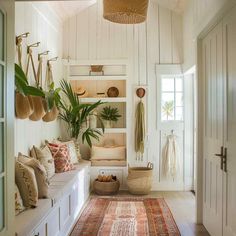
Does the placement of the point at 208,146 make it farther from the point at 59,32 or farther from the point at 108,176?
the point at 59,32

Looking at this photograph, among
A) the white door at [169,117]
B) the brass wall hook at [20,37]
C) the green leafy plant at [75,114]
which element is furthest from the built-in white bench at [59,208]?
the brass wall hook at [20,37]

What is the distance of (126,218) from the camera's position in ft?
13.3

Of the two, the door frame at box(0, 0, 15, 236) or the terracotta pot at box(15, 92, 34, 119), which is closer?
the door frame at box(0, 0, 15, 236)

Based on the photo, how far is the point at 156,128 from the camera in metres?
5.76

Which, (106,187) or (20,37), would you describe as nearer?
(20,37)

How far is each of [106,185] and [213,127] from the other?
2323 millimetres

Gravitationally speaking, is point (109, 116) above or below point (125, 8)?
below

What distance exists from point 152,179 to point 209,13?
10.6 feet

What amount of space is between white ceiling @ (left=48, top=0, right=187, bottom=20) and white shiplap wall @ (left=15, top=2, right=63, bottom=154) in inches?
4.7

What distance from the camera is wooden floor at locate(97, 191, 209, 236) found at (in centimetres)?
367

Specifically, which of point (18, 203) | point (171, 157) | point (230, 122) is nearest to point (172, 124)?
point (171, 157)

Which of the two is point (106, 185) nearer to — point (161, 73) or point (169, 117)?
point (169, 117)

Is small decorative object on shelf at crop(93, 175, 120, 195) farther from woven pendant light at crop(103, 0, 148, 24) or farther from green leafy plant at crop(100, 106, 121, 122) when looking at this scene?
woven pendant light at crop(103, 0, 148, 24)

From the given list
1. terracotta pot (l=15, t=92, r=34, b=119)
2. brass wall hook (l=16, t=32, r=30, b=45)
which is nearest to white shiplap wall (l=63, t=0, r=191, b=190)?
brass wall hook (l=16, t=32, r=30, b=45)
